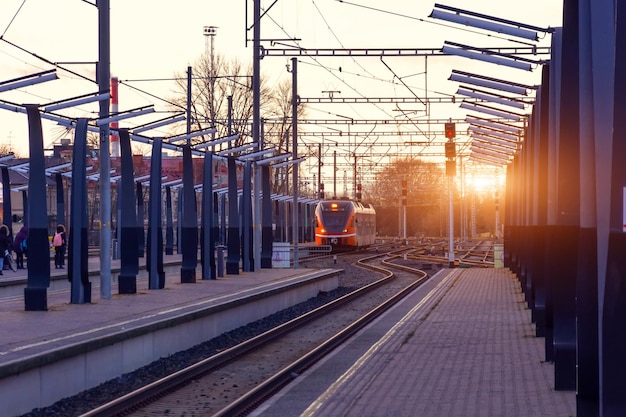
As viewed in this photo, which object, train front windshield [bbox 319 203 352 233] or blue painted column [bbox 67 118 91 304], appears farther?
train front windshield [bbox 319 203 352 233]

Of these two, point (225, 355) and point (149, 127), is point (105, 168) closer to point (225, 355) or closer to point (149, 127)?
point (149, 127)

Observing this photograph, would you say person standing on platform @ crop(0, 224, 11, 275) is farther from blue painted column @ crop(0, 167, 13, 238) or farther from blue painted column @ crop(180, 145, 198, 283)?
blue painted column @ crop(180, 145, 198, 283)

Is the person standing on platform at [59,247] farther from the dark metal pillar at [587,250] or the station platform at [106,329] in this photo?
the dark metal pillar at [587,250]

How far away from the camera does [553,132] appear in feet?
42.5

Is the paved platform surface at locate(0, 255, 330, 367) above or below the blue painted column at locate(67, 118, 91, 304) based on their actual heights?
below

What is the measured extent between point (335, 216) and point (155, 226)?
117 ft

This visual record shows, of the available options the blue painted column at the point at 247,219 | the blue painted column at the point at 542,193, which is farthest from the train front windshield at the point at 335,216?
the blue painted column at the point at 542,193

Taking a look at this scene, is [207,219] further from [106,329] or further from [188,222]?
[106,329]

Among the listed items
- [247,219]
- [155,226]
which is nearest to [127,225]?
[155,226]

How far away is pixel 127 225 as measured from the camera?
2147cm

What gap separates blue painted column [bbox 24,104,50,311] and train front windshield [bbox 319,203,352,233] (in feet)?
136

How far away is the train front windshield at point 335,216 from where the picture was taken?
5853 centimetres

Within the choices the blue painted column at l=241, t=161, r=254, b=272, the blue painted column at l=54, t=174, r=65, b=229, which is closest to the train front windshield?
the blue painted column at l=54, t=174, r=65, b=229

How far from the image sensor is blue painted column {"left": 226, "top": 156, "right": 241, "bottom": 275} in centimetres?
2941
